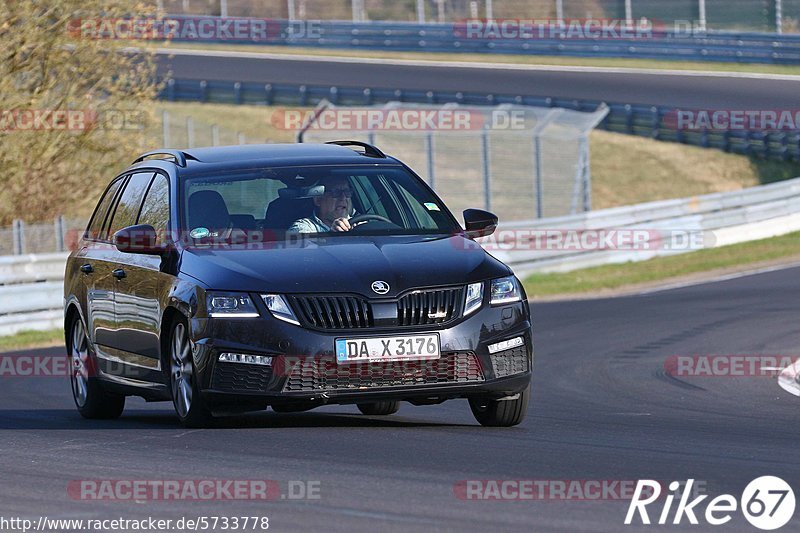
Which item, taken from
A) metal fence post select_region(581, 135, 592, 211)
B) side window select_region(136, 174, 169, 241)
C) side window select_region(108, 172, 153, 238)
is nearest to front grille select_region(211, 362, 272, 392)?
A: side window select_region(136, 174, 169, 241)

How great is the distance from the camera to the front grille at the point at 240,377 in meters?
8.26

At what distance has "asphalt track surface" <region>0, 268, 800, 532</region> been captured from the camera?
20.3 ft

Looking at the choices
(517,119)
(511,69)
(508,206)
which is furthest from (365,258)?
(511,69)

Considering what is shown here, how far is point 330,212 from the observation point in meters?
9.25

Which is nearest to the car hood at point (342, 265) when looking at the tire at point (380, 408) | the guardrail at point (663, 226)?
the tire at point (380, 408)

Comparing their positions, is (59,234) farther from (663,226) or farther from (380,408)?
(380,408)

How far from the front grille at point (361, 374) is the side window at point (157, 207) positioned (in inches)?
65.0

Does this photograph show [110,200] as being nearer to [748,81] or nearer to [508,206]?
[508,206]

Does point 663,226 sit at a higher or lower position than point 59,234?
lower

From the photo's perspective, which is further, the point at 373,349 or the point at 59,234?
the point at 59,234

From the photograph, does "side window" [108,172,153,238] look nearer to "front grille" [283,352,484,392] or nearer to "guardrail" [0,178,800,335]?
"front grille" [283,352,484,392]

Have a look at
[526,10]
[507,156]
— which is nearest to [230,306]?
[507,156]

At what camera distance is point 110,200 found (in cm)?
1092

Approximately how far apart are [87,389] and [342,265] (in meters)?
2.97
